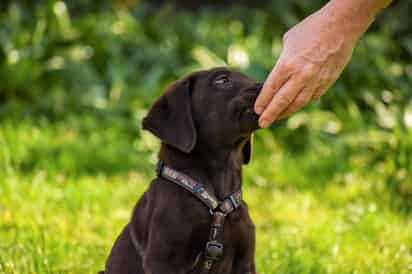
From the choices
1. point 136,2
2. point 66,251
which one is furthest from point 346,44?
point 136,2

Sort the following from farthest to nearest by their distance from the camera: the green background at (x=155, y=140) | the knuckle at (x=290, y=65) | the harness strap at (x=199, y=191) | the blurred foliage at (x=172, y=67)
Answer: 1. the blurred foliage at (x=172, y=67)
2. the green background at (x=155, y=140)
3. the harness strap at (x=199, y=191)
4. the knuckle at (x=290, y=65)

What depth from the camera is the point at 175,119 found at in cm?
351

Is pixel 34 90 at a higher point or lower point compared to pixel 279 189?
higher

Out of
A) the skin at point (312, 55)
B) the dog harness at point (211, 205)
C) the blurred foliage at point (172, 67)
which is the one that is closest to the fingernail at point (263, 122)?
the skin at point (312, 55)

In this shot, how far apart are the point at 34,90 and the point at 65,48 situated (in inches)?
28.6

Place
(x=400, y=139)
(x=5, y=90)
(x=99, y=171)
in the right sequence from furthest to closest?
(x=5, y=90) < (x=99, y=171) < (x=400, y=139)

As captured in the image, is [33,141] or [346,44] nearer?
[346,44]

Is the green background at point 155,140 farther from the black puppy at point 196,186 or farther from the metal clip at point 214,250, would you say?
the metal clip at point 214,250

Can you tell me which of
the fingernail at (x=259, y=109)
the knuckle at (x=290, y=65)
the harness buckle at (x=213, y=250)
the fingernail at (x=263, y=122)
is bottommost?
the harness buckle at (x=213, y=250)

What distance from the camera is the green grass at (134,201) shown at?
15.1ft

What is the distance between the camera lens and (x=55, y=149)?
22.9 feet

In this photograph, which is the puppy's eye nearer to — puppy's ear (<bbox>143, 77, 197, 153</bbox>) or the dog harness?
puppy's ear (<bbox>143, 77, 197, 153</bbox>)

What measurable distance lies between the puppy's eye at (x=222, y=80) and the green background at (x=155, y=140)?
1.33 metres

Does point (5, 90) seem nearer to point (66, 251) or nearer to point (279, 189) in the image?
point (279, 189)
